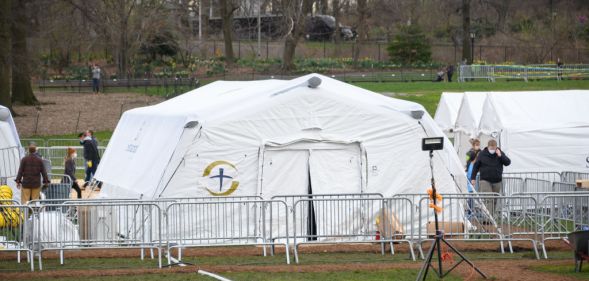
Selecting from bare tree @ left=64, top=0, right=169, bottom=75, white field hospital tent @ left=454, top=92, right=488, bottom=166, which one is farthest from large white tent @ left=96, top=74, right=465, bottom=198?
bare tree @ left=64, top=0, right=169, bottom=75

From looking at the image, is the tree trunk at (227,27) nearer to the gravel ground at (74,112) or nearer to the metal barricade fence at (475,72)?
the gravel ground at (74,112)

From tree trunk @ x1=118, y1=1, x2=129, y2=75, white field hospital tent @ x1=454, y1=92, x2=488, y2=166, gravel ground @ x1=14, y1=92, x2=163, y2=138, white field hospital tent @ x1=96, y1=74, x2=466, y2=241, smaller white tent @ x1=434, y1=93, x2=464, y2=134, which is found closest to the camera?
white field hospital tent @ x1=96, y1=74, x2=466, y2=241

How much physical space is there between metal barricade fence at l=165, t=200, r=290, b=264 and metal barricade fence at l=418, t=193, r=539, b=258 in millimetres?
2572

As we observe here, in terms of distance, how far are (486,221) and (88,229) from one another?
7152 millimetres

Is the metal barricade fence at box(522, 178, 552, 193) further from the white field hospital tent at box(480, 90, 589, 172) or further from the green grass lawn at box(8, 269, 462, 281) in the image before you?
the green grass lawn at box(8, 269, 462, 281)

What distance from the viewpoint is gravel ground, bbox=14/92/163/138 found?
139 ft

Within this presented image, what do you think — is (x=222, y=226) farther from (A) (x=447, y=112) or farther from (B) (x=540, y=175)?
(A) (x=447, y=112)

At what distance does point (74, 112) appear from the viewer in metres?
46.2

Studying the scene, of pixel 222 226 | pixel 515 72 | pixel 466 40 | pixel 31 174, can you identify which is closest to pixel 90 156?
pixel 31 174

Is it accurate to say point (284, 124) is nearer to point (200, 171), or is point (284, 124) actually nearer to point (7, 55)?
point (200, 171)

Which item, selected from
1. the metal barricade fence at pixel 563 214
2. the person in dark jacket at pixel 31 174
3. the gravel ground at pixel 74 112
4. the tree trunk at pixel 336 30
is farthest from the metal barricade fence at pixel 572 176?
the tree trunk at pixel 336 30

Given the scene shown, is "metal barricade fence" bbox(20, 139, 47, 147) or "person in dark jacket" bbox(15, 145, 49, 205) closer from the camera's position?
"person in dark jacket" bbox(15, 145, 49, 205)

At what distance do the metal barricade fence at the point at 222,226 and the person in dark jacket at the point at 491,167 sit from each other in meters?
4.56

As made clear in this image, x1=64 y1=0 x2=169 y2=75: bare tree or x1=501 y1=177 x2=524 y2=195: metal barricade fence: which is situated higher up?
x1=64 y1=0 x2=169 y2=75: bare tree
